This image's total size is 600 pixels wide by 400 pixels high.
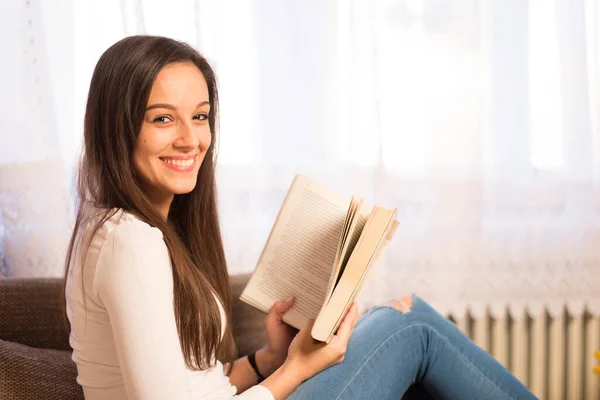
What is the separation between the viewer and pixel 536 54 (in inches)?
67.1

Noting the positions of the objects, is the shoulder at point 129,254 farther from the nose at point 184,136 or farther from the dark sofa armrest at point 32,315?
the dark sofa armrest at point 32,315

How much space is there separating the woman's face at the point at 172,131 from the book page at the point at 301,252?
18 centimetres

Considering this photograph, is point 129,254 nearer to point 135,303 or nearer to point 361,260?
point 135,303

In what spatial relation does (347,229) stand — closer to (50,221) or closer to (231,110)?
(231,110)

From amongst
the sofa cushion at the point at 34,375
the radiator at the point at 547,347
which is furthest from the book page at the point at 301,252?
the radiator at the point at 547,347

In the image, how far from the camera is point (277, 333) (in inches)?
47.8

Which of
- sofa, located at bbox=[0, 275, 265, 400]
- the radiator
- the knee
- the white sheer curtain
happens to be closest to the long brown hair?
sofa, located at bbox=[0, 275, 265, 400]

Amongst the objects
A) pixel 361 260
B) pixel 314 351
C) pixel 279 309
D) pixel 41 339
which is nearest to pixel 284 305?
pixel 279 309

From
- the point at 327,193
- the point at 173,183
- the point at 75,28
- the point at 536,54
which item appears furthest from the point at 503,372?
the point at 75,28

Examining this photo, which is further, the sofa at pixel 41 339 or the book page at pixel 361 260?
the sofa at pixel 41 339

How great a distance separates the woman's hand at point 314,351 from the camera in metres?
1.07

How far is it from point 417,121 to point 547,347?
75 centimetres

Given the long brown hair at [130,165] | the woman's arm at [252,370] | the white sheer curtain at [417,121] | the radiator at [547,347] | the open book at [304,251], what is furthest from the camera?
the radiator at [547,347]

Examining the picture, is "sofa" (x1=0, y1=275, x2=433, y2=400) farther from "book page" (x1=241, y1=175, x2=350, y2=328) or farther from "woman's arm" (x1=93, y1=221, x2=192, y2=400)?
"woman's arm" (x1=93, y1=221, x2=192, y2=400)
